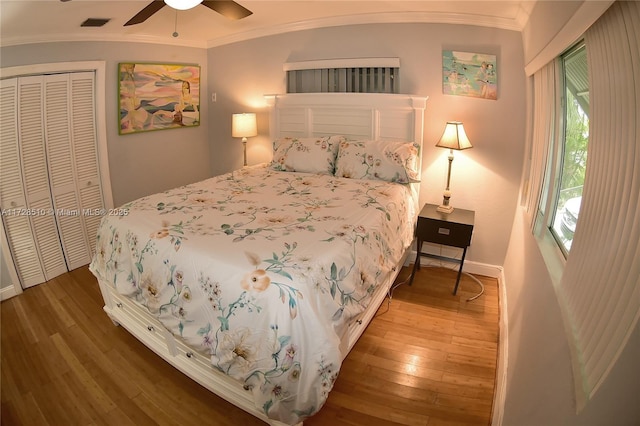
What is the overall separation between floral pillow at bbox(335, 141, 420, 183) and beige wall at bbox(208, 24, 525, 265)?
338 millimetres

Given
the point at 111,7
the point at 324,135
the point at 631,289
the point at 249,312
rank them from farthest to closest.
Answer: the point at 324,135
the point at 111,7
the point at 249,312
the point at 631,289

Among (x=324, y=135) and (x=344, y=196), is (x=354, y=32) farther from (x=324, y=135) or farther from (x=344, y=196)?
(x=344, y=196)

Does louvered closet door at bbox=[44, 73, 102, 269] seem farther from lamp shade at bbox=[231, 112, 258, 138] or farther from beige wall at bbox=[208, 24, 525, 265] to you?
beige wall at bbox=[208, 24, 525, 265]

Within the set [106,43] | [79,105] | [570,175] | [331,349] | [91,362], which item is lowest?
[91,362]

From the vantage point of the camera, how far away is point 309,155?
297 centimetres

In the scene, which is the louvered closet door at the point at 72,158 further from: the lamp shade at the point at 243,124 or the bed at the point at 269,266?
the lamp shade at the point at 243,124

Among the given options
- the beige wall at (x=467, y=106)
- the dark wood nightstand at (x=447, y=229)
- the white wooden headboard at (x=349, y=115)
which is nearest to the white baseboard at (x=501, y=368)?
the dark wood nightstand at (x=447, y=229)

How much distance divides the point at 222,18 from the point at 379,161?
192cm

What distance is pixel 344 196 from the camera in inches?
91.7

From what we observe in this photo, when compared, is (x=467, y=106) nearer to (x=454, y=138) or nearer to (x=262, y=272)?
(x=454, y=138)

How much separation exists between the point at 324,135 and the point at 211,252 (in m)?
2.04

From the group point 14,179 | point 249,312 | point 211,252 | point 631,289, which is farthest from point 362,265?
point 14,179

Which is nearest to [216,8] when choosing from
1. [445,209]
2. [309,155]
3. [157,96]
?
[309,155]

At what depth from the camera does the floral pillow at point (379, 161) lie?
8.75 ft
